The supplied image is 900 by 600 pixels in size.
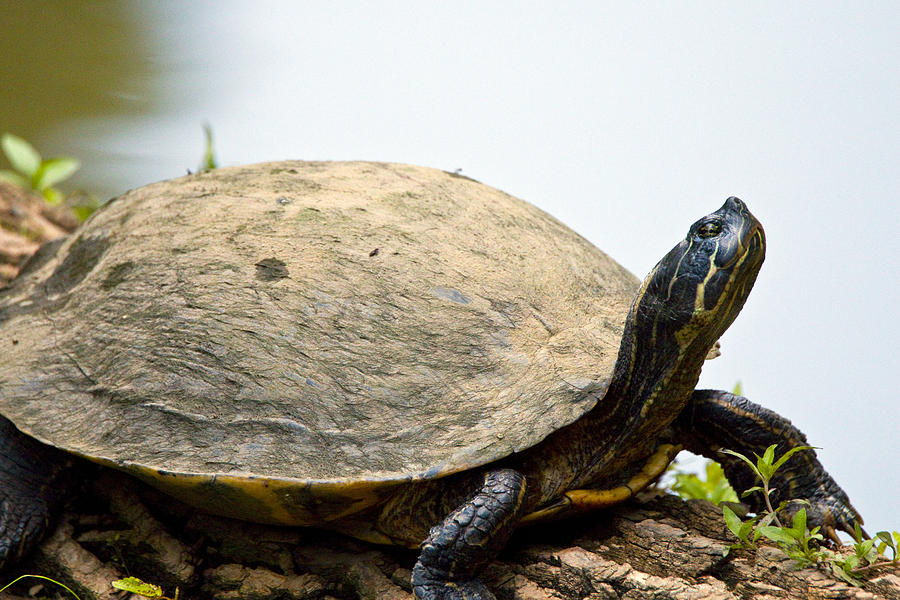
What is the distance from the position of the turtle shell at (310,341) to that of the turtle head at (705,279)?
0.32 meters

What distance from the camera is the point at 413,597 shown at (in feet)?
9.41

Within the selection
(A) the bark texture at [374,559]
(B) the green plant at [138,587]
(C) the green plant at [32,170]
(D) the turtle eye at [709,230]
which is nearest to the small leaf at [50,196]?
(C) the green plant at [32,170]

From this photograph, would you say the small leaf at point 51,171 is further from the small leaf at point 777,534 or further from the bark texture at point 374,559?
the small leaf at point 777,534

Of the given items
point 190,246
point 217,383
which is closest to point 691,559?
point 217,383

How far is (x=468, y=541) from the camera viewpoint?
104 inches

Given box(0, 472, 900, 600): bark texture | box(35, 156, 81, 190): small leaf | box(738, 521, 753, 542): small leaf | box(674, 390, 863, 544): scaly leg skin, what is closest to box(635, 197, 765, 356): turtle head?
box(674, 390, 863, 544): scaly leg skin

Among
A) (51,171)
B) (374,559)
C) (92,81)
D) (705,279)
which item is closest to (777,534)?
(705,279)

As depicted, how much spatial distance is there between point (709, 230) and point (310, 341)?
1.50 metres

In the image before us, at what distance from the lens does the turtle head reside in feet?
8.73

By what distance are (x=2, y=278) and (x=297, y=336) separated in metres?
3.44

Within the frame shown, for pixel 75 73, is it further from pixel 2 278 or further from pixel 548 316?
pixel 548 316

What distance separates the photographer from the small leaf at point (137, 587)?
3008 millimetres

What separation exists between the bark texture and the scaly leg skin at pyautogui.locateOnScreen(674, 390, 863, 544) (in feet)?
0.92

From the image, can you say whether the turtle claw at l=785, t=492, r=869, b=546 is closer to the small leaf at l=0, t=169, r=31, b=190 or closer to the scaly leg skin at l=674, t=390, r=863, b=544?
the scaly leg skin at l=674, t=390, r=863, b=544
